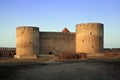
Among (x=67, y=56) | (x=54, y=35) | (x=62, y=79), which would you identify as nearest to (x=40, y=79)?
(x=62, y=79)

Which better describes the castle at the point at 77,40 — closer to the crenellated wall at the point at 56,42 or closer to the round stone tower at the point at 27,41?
the round stone tower at the point at 27,41

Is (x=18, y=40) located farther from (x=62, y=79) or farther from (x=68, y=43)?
(x=62, y=79)

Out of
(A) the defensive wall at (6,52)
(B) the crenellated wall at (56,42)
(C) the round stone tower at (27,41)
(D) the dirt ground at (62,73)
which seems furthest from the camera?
(A) the defensive wall at (6,52)

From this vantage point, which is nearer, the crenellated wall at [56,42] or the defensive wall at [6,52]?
the crenellated wall at [56,42]

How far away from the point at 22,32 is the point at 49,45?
14.7ft

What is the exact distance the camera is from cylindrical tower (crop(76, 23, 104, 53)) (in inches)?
1325

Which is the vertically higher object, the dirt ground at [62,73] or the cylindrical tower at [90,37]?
the cylindrical tower at [90,37]

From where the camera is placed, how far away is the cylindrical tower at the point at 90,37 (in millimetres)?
33656

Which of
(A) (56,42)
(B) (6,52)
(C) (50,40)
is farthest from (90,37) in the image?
(B) (6,52)

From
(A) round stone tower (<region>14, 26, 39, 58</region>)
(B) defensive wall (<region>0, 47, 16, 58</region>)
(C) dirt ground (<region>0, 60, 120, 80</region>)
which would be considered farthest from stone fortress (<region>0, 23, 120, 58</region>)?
(C) dirt ground (<region>0, 60, 120, 80</region>)

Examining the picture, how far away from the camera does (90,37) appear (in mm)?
33750

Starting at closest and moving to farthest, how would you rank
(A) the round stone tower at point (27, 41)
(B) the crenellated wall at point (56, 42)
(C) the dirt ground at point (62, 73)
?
(C) the dirt ground at point (62, 73) → (A) the round stone tower at point (27, 41) → (B) the crenellated wall at point (56, 42)

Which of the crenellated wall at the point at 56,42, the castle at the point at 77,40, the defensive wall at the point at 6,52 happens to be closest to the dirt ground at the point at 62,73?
the castle at the point at 77,40

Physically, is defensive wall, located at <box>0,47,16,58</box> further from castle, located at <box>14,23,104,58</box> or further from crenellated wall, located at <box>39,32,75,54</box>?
crenellated wall, located at <box>39,32,75,54</box>
